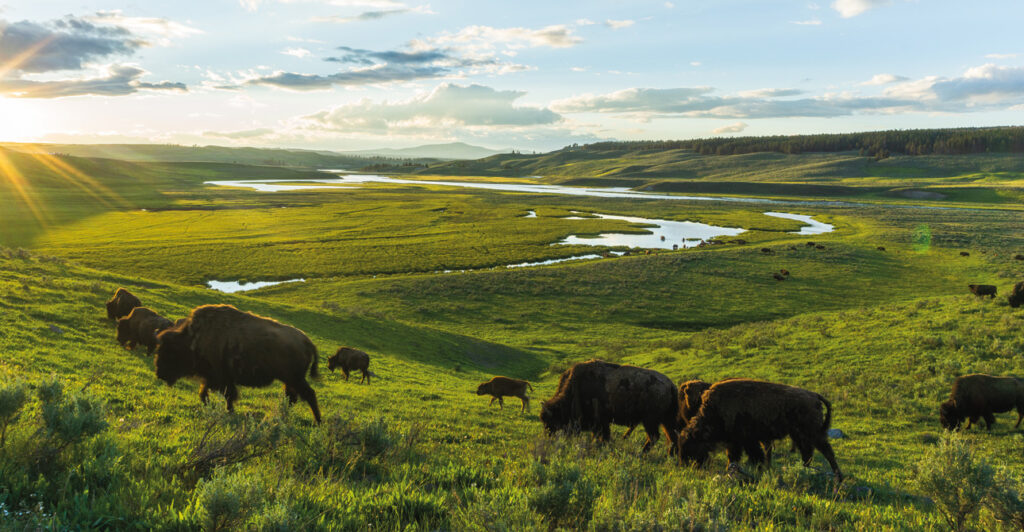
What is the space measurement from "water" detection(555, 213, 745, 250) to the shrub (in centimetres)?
5739

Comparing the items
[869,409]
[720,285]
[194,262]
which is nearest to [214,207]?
[194,262]

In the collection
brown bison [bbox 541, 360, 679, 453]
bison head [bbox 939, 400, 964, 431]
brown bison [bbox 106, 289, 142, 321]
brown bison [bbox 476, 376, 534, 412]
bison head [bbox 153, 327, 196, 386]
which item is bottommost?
brown bison [bbox 476, 376, 534, 412]

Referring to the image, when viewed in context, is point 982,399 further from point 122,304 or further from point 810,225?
point 810,225

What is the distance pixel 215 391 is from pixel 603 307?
2909 cm

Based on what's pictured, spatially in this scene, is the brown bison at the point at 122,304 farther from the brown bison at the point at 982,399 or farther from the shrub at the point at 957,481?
the brown bison at the point at 982,399

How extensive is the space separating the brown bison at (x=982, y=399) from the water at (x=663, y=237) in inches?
1936

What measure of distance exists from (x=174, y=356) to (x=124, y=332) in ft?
23.7

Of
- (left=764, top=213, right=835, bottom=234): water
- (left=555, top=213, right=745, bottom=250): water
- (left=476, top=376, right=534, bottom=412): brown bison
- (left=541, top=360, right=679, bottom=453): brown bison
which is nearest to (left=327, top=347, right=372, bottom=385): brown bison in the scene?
(left=476, top=376, right=534, bottom=412): brown bison

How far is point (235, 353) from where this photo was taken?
9578 mm

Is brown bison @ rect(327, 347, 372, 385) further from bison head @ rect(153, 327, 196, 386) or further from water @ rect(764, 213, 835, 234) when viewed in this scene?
water @ rect(764, 213, 835, 234)

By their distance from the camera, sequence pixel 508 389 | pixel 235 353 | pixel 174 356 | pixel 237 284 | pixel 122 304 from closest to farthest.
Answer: pixel 235 353 < pixel 174 356 < pixel 508 389 < pixel 122 304 < pixel 237 284

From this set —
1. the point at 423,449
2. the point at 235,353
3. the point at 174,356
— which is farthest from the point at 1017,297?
the point at 174,356

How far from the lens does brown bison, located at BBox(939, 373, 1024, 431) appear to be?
12695 mm

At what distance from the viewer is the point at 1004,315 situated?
2120 centimetres
